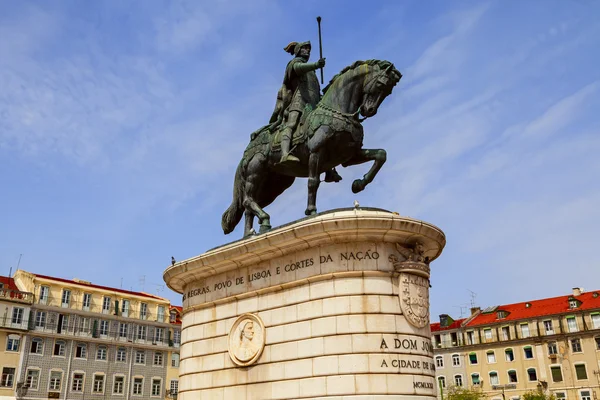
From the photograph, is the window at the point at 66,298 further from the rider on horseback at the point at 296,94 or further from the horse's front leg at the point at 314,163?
the horse's front leg at the point at 314,163

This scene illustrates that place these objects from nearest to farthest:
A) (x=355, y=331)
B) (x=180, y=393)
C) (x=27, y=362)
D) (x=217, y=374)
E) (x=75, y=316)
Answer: (x=355, y=331) < (x=217, y=374) < (x=180, y=393) < (x=27, y=362) < (x=75, y=316)

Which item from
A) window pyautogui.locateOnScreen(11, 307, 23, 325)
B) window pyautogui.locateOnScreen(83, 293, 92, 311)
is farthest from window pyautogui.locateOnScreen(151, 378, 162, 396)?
window pyautogui.locateOnScreen(11, 307, 23, 325)

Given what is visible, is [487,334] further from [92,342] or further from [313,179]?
[313,179]

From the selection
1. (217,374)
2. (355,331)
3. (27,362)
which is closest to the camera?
(355,331)

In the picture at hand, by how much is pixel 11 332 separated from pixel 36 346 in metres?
2.72

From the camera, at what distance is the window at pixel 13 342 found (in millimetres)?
52875

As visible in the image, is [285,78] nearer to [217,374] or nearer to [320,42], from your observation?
[320,42]

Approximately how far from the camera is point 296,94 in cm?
1581

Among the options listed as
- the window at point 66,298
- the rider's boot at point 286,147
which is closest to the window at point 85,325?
the window at point 66,298

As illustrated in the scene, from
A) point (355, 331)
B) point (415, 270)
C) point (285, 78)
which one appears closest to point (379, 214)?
point (415, 270)

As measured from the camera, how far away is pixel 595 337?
189ft

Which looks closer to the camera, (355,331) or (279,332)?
(355,331)

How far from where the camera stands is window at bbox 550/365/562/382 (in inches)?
2315

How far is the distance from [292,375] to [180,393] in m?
3.99
